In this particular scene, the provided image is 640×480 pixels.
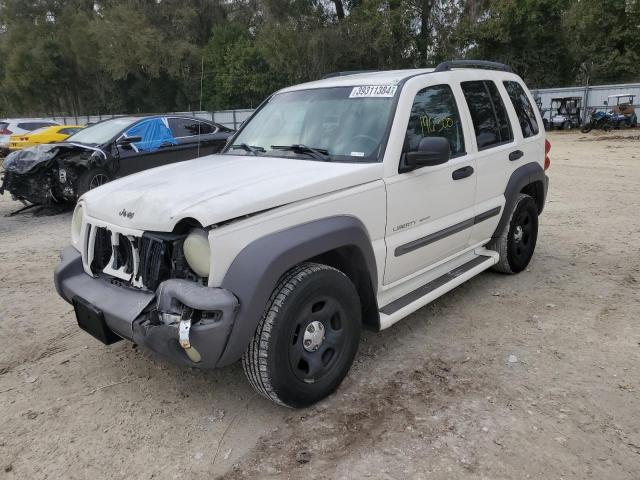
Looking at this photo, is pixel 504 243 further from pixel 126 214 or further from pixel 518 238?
pixel 126 214

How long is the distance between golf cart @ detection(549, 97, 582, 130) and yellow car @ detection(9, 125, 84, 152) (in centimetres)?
2073

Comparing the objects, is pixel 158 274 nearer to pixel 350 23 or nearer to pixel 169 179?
pixel 169 179

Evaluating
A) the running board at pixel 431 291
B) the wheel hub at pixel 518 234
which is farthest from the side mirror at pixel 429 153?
the wheel hub at pixel 518 234

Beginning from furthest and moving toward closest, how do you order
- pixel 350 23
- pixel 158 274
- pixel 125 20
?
pixel 125 20
pixel 350 23
pixel 158 274

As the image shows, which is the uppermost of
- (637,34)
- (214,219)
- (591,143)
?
(637,34)

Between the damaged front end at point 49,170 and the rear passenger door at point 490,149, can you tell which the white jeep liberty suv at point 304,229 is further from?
the damaged front end at point 49,170

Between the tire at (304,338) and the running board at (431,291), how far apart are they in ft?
1.06

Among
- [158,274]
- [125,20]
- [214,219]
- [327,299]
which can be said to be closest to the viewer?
[214,219]

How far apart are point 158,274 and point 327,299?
0.93 m

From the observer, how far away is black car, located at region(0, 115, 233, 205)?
848 centimetres

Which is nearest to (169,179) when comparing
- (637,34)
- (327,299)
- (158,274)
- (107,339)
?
(158,274)

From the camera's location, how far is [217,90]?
39.1m

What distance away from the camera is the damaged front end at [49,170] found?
8.44 meters

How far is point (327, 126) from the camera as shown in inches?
145
